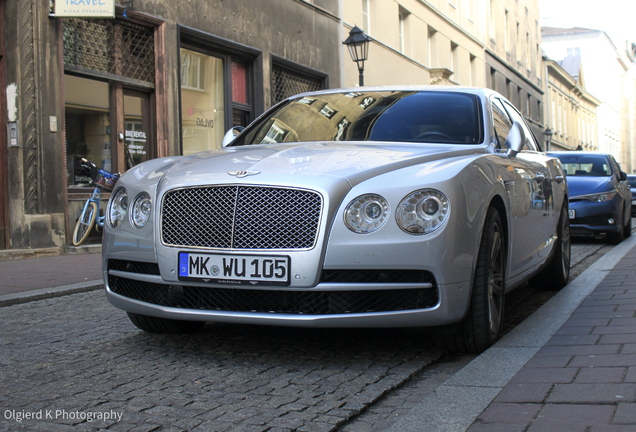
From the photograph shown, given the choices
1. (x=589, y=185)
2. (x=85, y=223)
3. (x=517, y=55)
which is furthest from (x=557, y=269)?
(x=517, y=55)

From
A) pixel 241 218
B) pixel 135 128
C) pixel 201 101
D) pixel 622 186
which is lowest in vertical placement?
pixel 241 218

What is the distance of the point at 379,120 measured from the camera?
4793mm

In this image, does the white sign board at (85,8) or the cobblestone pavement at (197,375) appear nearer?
the cobblestone pavement at (197,375)

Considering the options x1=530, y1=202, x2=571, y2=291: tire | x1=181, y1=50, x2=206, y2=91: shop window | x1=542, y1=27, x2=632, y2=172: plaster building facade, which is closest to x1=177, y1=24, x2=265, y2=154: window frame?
x1=181, y1=50, x2=206, y2=91: shop window

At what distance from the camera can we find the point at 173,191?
377 cm

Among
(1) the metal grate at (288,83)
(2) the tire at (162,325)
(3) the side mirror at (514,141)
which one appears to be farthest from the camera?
(1) the metal grate at (288,83)

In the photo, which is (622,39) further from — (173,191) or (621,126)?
(173,191)

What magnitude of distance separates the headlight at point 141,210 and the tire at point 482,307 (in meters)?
1.66

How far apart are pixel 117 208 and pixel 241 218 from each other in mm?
899

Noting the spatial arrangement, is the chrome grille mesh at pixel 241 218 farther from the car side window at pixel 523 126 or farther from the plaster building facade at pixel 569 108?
the plaster building facade at pixel 569 108

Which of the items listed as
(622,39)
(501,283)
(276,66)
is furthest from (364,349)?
(622,39)

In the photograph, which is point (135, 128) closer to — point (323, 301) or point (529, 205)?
point (529, 205)

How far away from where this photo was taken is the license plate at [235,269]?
136 inches

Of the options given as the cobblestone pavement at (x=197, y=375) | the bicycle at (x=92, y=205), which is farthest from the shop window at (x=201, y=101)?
the cobblestone pavement at (x=197, y=375)
